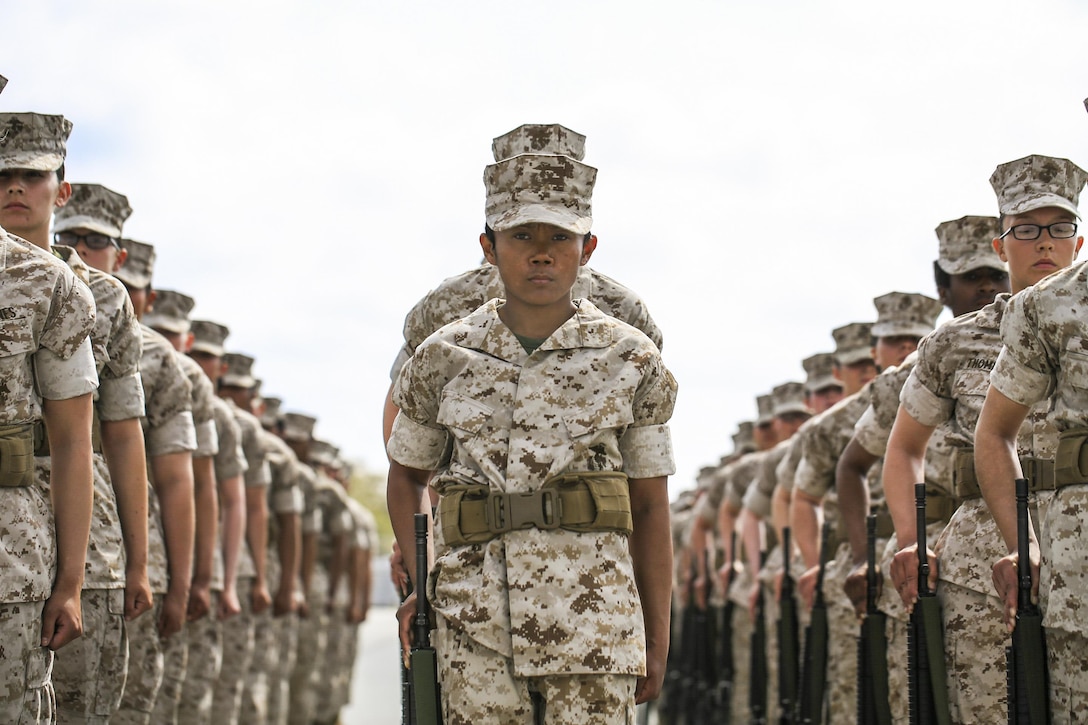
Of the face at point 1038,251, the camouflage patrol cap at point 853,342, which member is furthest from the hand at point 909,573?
the camouflage patrol cap at point 853,342

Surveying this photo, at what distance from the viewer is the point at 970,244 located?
7.47m

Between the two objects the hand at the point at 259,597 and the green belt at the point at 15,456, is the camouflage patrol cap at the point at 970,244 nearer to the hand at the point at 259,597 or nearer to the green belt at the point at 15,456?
the green belt at the point at 15,456

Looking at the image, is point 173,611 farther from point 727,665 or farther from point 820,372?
point 727,665

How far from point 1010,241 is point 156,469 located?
3725mm

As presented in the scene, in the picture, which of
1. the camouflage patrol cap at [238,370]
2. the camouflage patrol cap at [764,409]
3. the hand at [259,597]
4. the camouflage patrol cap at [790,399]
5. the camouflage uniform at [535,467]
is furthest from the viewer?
the camouflage patrol cap at [764,409]

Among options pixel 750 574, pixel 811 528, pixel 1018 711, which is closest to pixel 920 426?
pixel 1018 711

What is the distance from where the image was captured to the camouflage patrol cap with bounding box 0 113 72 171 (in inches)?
233

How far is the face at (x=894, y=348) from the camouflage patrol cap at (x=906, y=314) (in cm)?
3

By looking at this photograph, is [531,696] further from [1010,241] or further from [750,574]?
[750,574]

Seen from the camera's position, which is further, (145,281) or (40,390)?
(145,281)

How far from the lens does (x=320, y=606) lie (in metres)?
16.9

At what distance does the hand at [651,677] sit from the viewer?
4.85 metres

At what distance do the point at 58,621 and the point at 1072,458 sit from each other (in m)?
2.95

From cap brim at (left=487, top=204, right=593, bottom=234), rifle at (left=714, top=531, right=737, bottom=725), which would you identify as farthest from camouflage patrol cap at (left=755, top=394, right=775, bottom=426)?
cap brim at (left=487, top=204, right=593, bottom=234)
